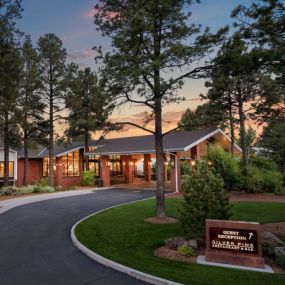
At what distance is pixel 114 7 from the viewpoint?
1487 cm

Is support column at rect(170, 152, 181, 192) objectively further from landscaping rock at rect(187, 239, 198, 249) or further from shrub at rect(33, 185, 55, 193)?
landscaping rock at rect(187, 239, 198, 249)

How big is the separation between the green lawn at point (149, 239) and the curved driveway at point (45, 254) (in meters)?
0.72

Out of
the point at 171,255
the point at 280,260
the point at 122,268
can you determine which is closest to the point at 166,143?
the point at 171,255

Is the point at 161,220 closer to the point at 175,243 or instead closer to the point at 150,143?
the point at 175,243

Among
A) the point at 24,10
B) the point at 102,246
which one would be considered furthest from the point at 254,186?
the point at 24,10

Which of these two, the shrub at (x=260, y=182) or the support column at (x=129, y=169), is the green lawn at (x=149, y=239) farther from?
the support column at (x=129, y=169)

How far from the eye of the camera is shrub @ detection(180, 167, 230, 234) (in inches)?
401

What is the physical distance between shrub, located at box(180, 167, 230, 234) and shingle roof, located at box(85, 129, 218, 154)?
1505 centimetres

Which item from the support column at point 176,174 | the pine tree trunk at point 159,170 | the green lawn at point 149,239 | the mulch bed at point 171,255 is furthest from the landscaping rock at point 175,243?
the support column at point 176,174

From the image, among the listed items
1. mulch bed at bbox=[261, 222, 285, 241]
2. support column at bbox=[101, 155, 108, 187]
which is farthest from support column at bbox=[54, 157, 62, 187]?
mulch bed at bbox=[261, 222, 285, 241]

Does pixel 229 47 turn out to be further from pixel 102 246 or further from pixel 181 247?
pixel 102 246

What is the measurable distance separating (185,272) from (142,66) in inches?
352

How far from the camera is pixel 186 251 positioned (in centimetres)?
932

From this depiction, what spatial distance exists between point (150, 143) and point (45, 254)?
21.4 m
